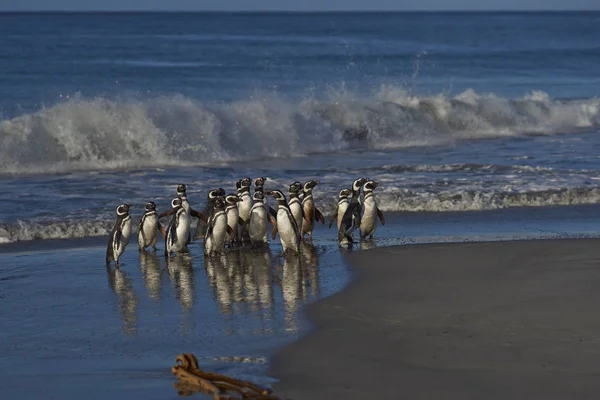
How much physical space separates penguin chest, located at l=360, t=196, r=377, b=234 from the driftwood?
5445mm

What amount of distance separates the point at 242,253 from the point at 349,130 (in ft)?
42.7

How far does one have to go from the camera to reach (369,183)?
12.6m

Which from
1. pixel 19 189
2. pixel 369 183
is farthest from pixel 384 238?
pixel 19 189

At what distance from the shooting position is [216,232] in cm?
1145

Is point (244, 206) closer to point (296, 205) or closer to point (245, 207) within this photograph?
point (245, 207)

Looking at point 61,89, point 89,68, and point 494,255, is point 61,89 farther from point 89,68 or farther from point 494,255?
point 494,255

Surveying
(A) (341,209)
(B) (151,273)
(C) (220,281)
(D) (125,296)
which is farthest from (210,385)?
(A) (341,209)

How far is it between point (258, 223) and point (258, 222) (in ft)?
0.04

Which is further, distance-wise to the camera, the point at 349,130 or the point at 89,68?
the point at 89,68

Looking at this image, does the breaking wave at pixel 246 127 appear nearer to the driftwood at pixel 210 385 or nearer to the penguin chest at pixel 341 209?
the penguin chest at pixel 341 209

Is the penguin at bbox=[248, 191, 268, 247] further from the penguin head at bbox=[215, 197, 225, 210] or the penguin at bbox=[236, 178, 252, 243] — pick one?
the penguin head at bbox=[215, 197, 225, 210]

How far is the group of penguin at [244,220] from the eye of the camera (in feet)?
37.3

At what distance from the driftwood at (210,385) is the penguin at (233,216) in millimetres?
4760

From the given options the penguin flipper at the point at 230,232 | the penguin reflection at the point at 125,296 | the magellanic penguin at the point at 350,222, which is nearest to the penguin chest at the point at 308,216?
the magellanic penguin at the point at 350,222
